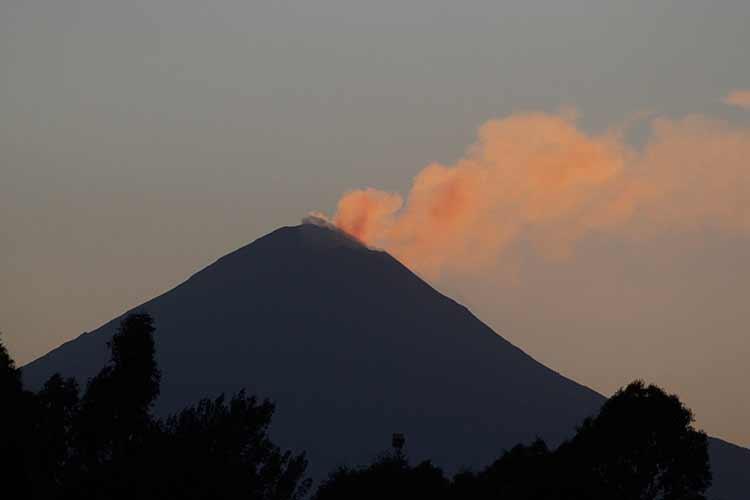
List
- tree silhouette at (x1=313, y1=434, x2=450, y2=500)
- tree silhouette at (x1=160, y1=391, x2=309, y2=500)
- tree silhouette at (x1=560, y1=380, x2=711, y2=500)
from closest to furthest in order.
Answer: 1. tree silhouette at (x1=160, y1=391, x2=309, y2=500)
2. tree silhouette at (x1=560, y1=380, x2=711, y2=500)
3. tree silhouette at (x1=313, y1=434, x2=450, y2=500)

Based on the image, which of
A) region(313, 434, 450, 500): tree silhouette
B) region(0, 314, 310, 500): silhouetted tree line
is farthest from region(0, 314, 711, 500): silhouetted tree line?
region(313, 434, 450, 500): tree silhouette

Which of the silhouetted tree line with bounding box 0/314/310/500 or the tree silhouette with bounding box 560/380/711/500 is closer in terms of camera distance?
the silhouetted tree line with bounding box 0/314/310/500

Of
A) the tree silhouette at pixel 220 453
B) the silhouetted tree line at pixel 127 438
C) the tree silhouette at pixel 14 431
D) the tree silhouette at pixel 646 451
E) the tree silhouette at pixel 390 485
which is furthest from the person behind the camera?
the tree silhouette at pixel 390 485

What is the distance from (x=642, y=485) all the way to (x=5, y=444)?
44.6 m

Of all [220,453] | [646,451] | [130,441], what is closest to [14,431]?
[130,441]

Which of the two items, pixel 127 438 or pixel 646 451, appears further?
pixel 646 451

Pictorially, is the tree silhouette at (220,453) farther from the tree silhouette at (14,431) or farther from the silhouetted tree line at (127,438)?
the tree silhouette at (14,431)

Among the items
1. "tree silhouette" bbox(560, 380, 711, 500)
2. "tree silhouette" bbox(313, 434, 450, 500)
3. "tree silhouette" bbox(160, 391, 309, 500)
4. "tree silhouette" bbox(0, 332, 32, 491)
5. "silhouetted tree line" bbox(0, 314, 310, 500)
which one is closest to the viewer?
"tree silhouette" bbox(0, 332, 32, 491)

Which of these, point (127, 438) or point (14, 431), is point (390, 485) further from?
point (14, 431)

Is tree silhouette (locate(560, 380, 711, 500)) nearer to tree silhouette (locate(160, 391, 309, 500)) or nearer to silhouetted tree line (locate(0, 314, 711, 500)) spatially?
silhouetted tree line (locate(0, 314, 711, 500))

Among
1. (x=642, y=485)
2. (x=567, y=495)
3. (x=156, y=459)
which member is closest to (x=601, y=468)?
(x=642, y=485)

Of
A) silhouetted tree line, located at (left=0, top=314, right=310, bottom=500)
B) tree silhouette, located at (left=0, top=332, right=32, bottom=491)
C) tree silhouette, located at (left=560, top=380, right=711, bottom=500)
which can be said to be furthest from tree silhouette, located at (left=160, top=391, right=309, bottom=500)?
tree silhouette, located at (left=560, top=380, right=711, bottom=500)

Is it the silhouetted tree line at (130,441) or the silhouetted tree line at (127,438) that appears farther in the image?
the silhouetted tree line at (127,438)

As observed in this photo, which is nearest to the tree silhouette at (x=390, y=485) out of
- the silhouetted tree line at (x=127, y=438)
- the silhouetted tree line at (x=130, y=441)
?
the silhouetted tree line at (x=130, y=441)
